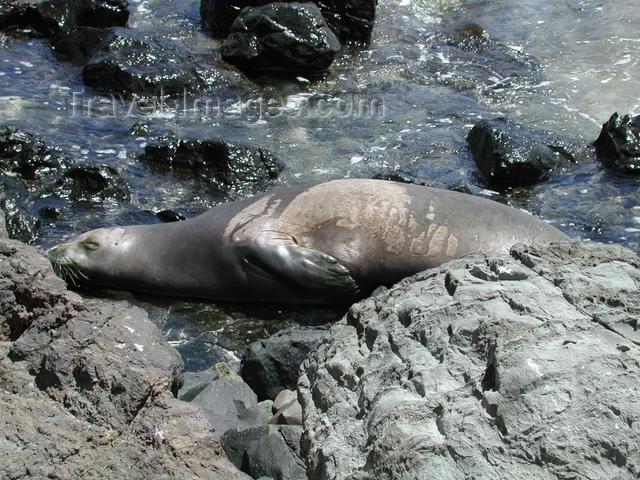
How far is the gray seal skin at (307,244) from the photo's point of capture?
541 cm

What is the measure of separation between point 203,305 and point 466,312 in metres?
3.03

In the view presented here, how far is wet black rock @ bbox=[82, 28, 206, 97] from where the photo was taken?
9.73m

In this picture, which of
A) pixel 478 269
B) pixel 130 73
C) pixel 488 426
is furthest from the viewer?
pixel 130 73

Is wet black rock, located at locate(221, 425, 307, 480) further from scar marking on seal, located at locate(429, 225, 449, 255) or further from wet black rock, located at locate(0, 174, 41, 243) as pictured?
wet black rock, located at locate(0, 174, 41, 243)

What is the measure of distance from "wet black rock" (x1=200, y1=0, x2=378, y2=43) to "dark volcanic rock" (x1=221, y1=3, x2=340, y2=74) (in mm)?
1108

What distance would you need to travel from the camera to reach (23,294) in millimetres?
3549

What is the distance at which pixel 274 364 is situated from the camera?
176 inches

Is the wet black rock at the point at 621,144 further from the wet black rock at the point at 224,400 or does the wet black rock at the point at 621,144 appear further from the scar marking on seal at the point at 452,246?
the wet black rock at the point at 224,400

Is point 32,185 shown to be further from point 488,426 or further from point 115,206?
point 488,426

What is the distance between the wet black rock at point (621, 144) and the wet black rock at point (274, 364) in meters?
4.44

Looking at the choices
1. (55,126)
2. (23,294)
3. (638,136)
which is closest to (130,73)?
(55,126)

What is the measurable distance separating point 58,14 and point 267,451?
31.1ft

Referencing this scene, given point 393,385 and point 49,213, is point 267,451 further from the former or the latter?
point 49,213

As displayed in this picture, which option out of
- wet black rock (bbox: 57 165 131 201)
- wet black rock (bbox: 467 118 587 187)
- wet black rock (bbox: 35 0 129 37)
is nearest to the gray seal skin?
wet black rock (bbox: 57 165 131 201)
